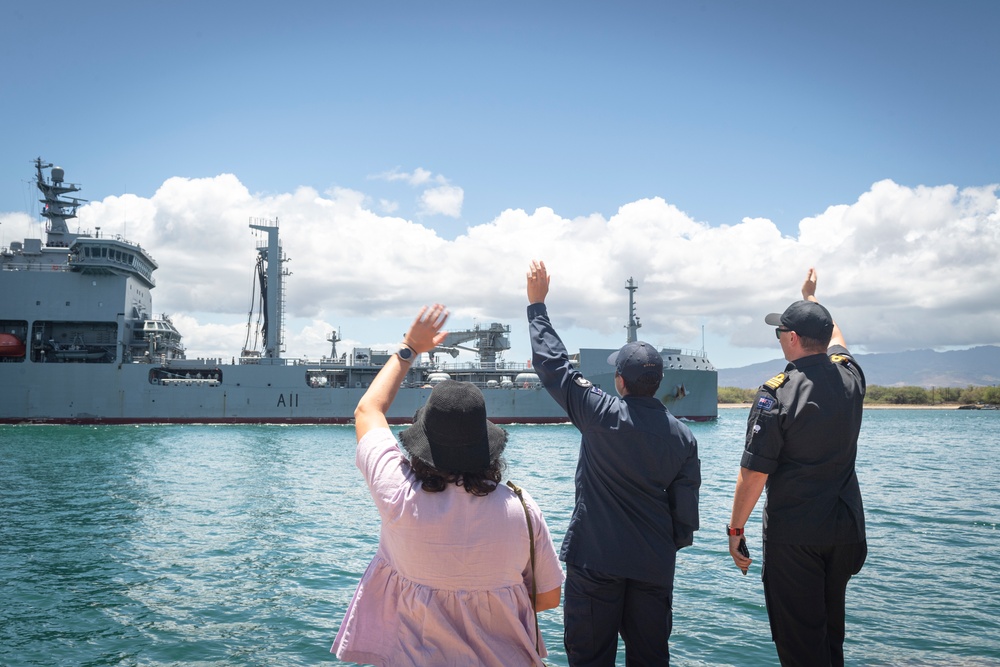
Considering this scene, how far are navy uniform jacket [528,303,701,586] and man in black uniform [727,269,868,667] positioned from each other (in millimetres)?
344

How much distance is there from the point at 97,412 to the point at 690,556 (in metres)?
35.7

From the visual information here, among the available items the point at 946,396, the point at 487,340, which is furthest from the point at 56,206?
the point at 946,396

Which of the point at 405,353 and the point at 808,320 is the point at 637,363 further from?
the point at 405,353

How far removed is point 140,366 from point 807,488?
37821mm

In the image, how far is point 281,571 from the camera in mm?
6719

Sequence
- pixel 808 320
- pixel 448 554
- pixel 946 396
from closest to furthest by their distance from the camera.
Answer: pixel 448 554 < pixel 808 320 < pixel 946 396

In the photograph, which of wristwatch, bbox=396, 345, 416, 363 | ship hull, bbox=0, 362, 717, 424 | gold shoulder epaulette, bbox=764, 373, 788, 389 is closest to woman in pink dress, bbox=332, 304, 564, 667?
wristwatch, bbox=396, 345, 416, 363

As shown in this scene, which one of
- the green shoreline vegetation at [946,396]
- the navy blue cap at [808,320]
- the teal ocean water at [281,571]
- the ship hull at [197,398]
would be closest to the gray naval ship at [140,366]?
the ship hull at [197,398]

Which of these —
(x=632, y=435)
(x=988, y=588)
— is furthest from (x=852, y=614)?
(x=632, y=435)

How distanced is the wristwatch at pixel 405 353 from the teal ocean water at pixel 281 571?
3.22m

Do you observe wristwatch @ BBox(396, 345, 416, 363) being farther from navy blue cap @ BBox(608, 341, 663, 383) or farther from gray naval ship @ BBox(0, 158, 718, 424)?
gray naval ship @ BBox(0, 158, 718, 424)

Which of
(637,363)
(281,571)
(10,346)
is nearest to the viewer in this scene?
(637,363)

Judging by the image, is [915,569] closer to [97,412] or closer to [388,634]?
[388,634]

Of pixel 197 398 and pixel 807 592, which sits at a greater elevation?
pixel 807 592
